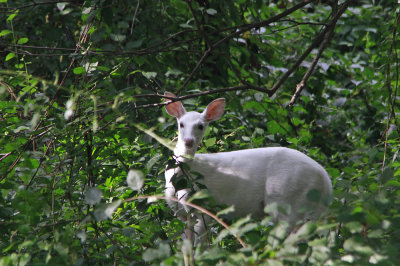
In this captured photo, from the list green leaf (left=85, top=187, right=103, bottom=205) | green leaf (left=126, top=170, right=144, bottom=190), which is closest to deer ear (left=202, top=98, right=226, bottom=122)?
A: green leaf (left=85, top=187, right=103, bottom=205)

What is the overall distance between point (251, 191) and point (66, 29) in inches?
132

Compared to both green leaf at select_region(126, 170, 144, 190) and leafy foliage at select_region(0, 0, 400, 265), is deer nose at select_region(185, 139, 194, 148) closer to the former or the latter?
leafy foliage at select_region(0, 0, 400, 265)

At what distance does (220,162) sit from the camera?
460cm

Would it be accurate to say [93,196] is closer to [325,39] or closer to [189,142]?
[189,142]

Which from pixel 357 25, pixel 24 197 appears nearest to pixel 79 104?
pixel 24 197

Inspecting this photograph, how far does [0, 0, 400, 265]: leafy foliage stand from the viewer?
7.75 ft

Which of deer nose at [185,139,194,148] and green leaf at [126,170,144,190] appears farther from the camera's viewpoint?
deer nose at [185,139,194,148]

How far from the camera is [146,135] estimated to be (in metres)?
3.29

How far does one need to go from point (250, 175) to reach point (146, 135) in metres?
1.49

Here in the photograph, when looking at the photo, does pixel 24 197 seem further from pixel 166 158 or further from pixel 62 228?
pixel 166 158

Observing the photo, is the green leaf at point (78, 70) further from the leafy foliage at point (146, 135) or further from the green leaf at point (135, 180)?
the green leaf at point (135, 180)

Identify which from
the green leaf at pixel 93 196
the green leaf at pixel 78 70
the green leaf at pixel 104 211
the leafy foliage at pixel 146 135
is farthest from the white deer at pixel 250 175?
the green leaf at pixel 104 211

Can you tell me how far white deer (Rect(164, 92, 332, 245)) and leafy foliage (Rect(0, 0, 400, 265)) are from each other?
0.20 meters

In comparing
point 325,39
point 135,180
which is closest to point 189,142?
point 325,39
